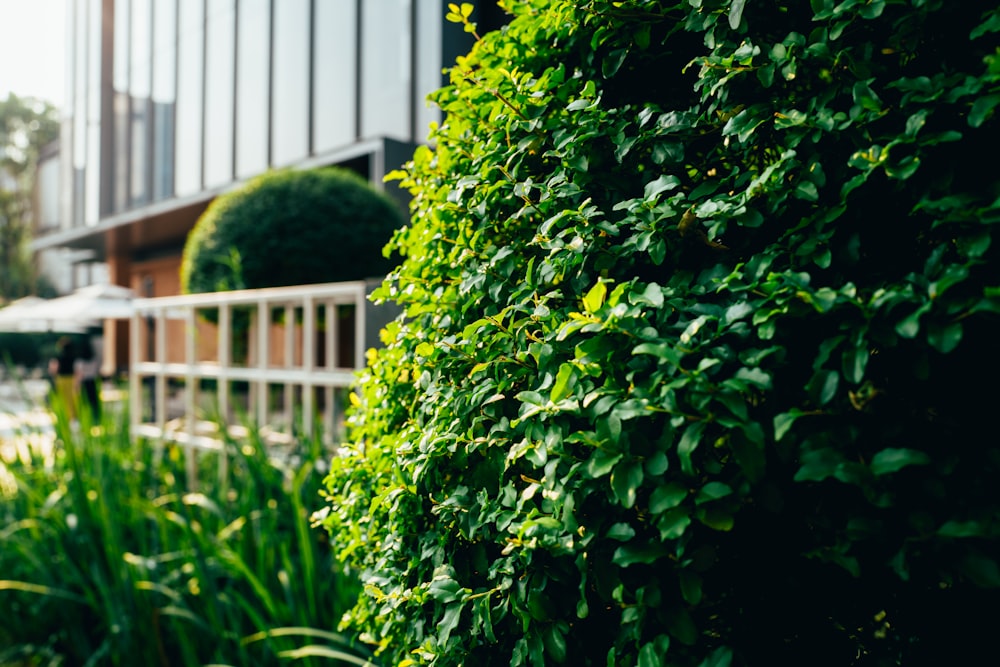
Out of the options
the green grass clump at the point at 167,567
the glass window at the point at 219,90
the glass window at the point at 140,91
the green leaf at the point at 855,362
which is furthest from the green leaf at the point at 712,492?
the glass window at the point at 140,91

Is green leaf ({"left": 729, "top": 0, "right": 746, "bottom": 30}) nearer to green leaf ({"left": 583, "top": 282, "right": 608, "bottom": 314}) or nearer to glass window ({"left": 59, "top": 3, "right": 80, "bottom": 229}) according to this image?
green leaf ({"left": 583, "top": 282, "right": 608, "bottom": 314})

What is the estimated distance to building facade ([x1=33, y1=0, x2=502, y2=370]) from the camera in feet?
30.2

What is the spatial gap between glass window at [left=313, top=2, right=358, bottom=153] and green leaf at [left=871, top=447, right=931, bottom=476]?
10.0 metres

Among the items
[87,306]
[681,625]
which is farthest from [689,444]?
[87,306]

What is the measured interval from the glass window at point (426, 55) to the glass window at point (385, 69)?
143 mm

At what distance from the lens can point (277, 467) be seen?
3113 millimetres

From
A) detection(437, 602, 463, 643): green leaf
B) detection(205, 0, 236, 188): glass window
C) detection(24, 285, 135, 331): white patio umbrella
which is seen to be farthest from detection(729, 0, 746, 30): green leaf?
detection(205, 0, 236, 188): glass window

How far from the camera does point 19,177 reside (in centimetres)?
3161

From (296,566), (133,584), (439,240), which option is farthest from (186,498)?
(439,240)

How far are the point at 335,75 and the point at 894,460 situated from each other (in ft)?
35.3

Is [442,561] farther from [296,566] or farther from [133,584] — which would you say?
[133,584]

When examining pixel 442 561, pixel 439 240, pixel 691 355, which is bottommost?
→ pixel 442 561

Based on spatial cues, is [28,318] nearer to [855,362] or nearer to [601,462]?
[601,462]

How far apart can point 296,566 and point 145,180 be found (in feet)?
49.5
